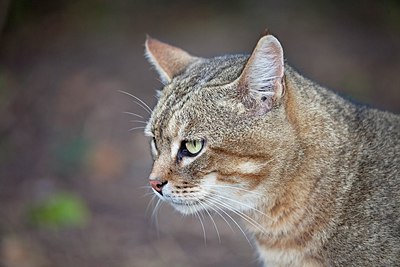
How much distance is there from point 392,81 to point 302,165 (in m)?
4.80

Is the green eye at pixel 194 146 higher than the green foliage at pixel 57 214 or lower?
higher

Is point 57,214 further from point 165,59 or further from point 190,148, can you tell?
point 190,148

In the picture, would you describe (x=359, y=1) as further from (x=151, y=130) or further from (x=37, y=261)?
(x=151, y=130)

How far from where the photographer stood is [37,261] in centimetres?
543

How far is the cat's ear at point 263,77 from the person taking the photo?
10.1 feet

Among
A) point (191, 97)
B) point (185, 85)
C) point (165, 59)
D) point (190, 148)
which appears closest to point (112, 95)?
point (165, 59)

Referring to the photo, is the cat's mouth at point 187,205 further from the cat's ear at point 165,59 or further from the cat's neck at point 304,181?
the cat's ear at point 165,59

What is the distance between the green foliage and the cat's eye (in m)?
2.84

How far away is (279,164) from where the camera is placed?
3.29 meters

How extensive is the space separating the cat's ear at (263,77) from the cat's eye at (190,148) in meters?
0.28

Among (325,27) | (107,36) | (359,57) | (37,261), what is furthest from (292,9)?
(37,261)

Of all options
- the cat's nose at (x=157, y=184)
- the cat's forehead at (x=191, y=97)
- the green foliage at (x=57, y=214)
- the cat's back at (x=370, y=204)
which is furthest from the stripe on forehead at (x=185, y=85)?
the green foliage at (x=57, y=214)

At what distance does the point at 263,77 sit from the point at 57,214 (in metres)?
3.18

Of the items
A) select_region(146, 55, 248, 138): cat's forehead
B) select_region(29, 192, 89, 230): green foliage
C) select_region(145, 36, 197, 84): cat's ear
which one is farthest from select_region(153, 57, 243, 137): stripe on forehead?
select_region(29, 192, 89, 230): green foliage
